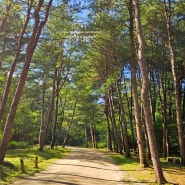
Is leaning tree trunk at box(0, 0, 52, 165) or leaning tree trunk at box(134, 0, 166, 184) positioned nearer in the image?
leaning tree trunk at box(134, 0, 166, 184)

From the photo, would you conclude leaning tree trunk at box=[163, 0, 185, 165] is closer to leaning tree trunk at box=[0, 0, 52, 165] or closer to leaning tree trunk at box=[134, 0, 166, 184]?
leaning tree trunk at box=[134, 0, 166, 184]

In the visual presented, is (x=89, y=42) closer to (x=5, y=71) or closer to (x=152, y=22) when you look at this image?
(x=152, y=22)

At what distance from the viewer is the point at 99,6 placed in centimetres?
1464

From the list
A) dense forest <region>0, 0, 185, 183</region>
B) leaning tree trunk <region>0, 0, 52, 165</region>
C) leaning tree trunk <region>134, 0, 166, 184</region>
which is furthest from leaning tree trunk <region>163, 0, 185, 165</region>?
leaning tree trunk <region>0, 0, 52, 165</region>

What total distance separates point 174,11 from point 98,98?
2151 centimetres

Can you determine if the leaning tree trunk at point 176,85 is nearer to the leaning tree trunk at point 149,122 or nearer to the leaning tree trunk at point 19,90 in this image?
the leaning tree trunk at point 149,122

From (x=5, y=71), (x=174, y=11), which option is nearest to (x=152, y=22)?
(x=174, y=11)

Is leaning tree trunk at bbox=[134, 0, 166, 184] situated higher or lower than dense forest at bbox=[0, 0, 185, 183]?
lower

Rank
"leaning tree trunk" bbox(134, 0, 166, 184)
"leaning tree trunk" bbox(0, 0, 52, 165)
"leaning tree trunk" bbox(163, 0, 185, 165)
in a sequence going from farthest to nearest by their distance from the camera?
"leaning tree trunk" bbox(163, 0, 185, 165)
"leaning tree trunk" bbox(0, 0, 52, 165)
"leaning tree trunk" bbox(134, 0, 166, 184)

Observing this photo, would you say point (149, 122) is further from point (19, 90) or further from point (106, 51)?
point (106, 51)

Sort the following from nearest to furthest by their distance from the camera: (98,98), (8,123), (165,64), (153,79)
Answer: (8,123) < (165,64) < (153,79) < (98,98)

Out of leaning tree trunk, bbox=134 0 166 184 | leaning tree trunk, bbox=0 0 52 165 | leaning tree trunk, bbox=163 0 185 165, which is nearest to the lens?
leaning tree trunk, bbox=134 0 166 184

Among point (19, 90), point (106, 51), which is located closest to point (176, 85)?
point (106, 51)

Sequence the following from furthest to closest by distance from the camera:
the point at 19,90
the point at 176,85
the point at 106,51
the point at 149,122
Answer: the point at 106,51
the point at 176,85
the point at 19,90
the point at 149,122
